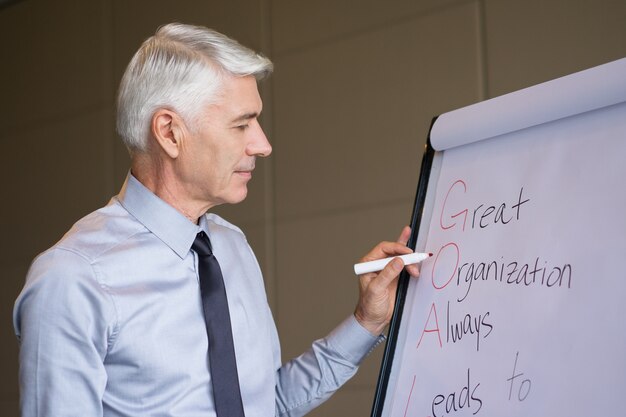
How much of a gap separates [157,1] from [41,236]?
3.95ft

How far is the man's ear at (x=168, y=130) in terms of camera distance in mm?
1365

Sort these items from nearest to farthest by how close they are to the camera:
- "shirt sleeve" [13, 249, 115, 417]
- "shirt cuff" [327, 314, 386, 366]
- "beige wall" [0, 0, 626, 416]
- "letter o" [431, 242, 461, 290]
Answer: "shirt sleeve" [13, 249, 115, 417] → "letter o" [431, 242, 461, 290] → "shirt cuff" [327, 314, 386, 366] → "beige wall" [0, 0, 626, 416]

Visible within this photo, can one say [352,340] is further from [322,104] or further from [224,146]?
[322,104]

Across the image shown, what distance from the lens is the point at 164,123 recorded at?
137cm

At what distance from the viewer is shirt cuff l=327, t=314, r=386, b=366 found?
4.91ft

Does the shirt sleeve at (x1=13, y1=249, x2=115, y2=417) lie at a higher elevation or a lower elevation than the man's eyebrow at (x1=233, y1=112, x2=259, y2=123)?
lower

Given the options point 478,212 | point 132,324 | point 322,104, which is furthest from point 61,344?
point 322,104

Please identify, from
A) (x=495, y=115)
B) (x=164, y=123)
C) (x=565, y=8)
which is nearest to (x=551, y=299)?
(x=495, y=115)

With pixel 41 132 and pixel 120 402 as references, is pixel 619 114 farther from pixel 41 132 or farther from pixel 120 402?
pixel 41 132

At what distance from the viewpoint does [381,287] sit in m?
1.39

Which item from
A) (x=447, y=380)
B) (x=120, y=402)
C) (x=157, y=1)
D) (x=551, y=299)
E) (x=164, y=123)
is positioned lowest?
(x=120, y=402)

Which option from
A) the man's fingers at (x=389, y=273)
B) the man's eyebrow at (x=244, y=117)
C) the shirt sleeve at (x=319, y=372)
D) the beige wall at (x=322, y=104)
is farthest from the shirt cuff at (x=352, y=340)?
the beige wall at (x=322, y=104)

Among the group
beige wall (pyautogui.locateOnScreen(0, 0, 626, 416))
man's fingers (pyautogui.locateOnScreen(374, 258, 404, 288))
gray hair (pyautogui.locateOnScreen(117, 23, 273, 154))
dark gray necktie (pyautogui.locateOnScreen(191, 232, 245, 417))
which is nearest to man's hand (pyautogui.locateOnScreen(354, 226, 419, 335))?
man's fingers (pyautogui.locateOnScreen(374, 258, 404, 288))

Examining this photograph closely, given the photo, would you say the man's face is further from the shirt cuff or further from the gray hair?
the shirt cuff
